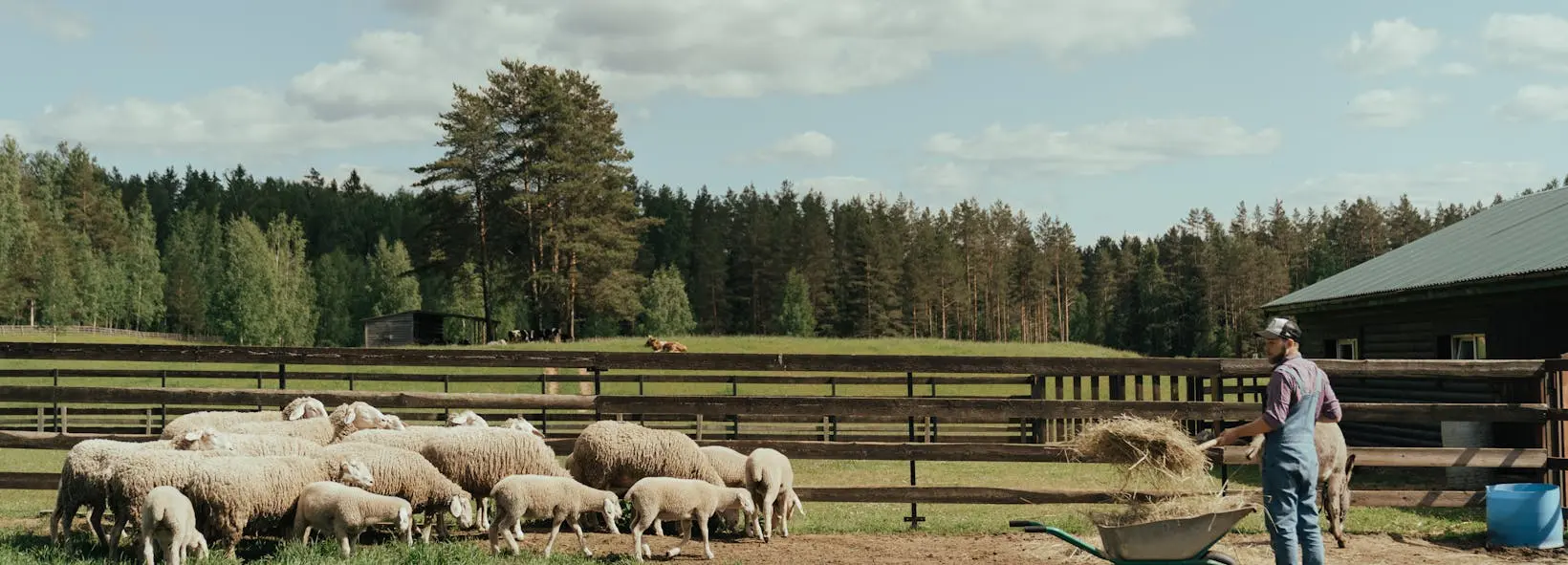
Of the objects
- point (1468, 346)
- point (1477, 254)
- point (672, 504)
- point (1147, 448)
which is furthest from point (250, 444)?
point (1477, 254)

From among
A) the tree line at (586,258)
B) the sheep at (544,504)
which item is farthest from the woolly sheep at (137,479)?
the tree line at (586,258)

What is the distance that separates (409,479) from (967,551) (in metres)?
4.37

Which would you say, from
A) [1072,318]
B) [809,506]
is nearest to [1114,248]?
[1072,318]

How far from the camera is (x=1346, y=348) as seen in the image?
22.2 m

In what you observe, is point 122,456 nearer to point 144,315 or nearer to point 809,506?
point 809,506

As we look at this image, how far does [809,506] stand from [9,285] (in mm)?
72813

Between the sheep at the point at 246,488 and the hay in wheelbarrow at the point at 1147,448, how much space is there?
521 cm

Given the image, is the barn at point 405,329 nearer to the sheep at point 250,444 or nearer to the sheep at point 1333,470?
the sheep at point 250,444

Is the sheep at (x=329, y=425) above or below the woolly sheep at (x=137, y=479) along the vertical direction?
above

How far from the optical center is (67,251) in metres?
73.3

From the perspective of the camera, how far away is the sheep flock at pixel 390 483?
7.60 meters

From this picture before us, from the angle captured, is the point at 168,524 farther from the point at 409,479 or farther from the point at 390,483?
the point at 409,479

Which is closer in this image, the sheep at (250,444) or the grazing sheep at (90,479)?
the grazing sheep at (90,479)

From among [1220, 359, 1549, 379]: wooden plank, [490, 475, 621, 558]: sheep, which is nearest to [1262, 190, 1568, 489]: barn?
[1220, 359, 1549, 379]: wooden plank
